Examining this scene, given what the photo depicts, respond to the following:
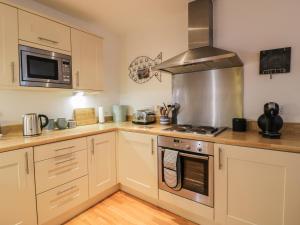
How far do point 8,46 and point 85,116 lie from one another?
1196 mm

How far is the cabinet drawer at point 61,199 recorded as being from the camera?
1.53m

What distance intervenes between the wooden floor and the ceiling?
7.61 ft

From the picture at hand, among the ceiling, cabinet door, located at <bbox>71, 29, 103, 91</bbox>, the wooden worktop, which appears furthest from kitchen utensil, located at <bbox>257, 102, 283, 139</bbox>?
cabinet door, located at <bbox>71, 29, 103, 91</bbox>

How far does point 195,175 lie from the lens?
5.41 feet

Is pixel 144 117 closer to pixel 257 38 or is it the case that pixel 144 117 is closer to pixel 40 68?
pixel 40 68

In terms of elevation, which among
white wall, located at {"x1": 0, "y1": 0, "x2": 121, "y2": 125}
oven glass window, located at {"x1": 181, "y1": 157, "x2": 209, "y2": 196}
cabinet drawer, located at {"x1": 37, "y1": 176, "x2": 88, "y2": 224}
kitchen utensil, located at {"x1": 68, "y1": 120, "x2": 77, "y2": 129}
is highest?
white wall, located at {"x1": 0, "y1": 0, "x2": 121, "y2": 125}

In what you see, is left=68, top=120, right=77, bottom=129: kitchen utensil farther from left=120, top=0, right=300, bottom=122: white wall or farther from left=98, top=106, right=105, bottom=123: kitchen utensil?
left=120, top=0, right=300, bottom=122: white wall

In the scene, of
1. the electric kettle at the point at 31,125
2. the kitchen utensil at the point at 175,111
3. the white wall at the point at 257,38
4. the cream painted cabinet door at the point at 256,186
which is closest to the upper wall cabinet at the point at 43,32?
the electric kettle at the point at 31,125

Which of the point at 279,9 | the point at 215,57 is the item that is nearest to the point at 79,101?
the point at 215,57

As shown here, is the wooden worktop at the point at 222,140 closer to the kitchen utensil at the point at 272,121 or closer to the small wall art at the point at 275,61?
the kitchen utensil at the point at 272,121

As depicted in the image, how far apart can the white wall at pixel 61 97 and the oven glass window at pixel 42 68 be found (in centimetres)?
33

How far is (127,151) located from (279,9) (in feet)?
7.02

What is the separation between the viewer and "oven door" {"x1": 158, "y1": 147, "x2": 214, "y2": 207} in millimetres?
1553

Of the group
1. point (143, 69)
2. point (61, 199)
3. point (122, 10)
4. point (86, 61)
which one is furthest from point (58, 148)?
point (122, 10)
